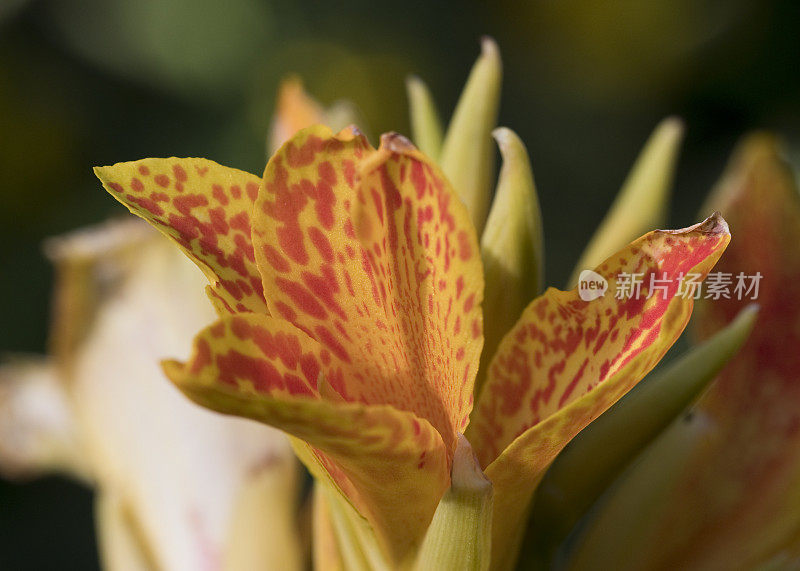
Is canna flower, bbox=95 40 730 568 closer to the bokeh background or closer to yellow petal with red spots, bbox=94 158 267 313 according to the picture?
yellow petal with red spots, bbox=94 158 267 313

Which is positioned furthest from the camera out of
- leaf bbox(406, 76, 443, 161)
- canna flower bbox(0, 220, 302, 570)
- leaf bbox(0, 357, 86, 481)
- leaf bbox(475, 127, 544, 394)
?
leaf bbox(0, 357, 86, 481)

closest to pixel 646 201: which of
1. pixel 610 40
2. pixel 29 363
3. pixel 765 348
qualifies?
pixel 765 348

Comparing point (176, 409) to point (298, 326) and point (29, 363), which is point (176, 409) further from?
point (298, 326)

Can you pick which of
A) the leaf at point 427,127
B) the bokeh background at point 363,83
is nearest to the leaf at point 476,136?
the leaf at point 427,127

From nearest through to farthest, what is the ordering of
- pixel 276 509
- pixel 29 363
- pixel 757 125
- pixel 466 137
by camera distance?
1. pixel 466 137
2. pixel 276 509
3. pixel 29 363
4. pixel 757 125

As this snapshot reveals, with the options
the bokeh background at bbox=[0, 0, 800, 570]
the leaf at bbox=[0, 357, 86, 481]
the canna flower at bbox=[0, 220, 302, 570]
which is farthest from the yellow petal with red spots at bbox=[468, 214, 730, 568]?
the bokeh background at bbox=[0, 0, 800, 570]

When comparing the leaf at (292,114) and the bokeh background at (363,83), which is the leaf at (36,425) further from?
the bokeh background at (363,83)

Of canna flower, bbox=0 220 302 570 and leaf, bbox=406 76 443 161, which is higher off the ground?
leaf, bbox=406 76 443 161

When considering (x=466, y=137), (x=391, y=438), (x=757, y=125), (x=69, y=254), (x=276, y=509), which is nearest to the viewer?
(x=391, y=438)
